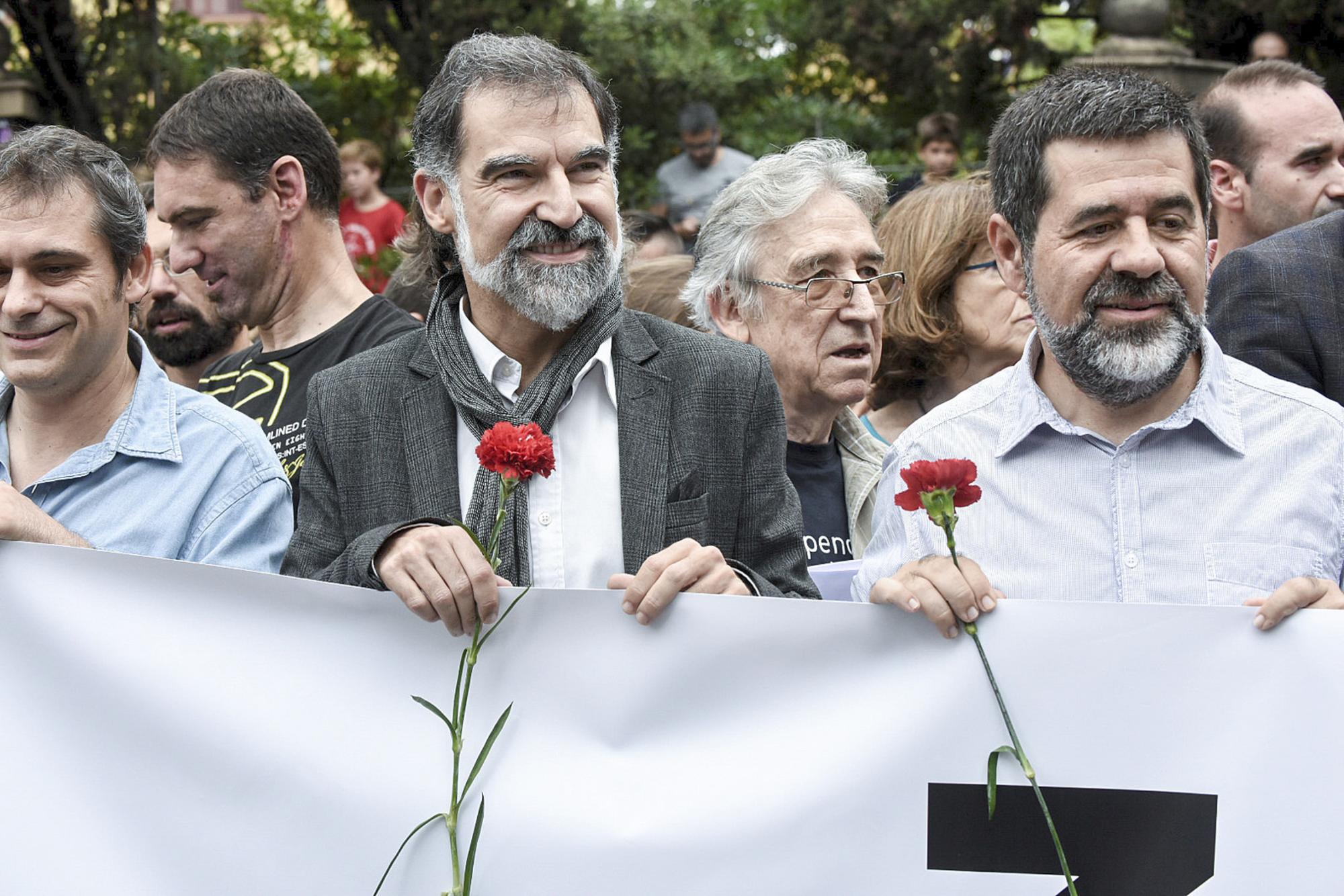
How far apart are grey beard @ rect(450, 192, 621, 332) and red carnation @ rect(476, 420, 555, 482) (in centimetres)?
69

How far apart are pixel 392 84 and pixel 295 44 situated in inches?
50.7

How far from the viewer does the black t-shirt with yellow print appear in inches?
147

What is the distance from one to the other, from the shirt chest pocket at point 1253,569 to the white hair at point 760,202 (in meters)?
1.71

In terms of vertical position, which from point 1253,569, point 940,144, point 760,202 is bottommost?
point 1253,569

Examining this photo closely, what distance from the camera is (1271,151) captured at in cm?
486

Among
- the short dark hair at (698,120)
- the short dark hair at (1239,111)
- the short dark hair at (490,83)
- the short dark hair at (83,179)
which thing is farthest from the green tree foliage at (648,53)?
the short dark hair at (83,179)

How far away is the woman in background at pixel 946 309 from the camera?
14.1 ft

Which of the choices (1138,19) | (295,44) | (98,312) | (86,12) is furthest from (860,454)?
(295,44)

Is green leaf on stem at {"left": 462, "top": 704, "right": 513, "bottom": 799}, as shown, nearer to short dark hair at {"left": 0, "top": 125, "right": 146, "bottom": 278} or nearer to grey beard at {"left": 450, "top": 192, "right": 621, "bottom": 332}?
grey beard at {"left": 450, "top": 192, "right": 621, "bottom": 332}


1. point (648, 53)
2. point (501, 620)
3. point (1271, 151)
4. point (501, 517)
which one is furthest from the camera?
point (648, 53)

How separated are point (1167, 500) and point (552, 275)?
44.7 inches

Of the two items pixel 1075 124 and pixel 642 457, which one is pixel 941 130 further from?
pixel 642 457

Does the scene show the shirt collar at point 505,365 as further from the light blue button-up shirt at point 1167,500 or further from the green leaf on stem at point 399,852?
the green leaf on stem at point 399,852

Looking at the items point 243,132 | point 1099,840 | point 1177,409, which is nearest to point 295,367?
point 243,132
